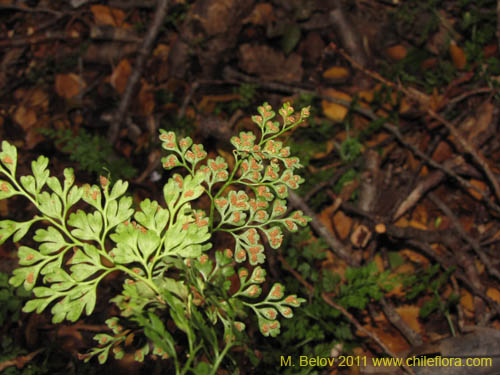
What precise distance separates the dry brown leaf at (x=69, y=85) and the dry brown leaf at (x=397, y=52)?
3.39 meters

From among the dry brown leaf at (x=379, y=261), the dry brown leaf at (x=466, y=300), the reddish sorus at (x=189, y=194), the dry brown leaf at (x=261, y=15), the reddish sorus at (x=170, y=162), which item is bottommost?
the dry brown leaf at (x=466, y=300)

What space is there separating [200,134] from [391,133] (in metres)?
1.82

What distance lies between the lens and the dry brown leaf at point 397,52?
13.8 ft

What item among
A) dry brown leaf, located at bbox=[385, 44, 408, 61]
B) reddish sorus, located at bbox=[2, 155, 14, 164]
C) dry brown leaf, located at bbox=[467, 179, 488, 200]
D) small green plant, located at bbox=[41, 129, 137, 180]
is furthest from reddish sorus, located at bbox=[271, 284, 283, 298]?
dry brown leaf, located at bbox=[385, 44, 408, 61]

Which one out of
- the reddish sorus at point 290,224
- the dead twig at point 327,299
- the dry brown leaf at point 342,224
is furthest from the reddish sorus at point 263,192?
the dry brown leaf at point 342,224

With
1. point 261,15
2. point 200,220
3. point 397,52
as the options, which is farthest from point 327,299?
point 261,15

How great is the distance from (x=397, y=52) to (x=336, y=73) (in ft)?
2.35

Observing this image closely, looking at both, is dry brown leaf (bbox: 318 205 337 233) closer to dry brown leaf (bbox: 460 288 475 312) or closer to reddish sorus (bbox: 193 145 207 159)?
dry brown leaf (bbox: 460 288 475 312)

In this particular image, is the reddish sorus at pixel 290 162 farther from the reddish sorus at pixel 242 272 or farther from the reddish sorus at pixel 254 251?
the reddish sorus at pixel 242 272

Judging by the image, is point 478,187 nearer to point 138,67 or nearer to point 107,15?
point 138,67

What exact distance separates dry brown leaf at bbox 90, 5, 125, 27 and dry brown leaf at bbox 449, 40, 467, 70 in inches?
143

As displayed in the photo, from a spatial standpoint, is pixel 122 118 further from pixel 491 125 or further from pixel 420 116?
pixel 491 125

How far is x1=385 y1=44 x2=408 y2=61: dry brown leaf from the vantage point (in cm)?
420

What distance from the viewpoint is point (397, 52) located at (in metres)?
4.22
